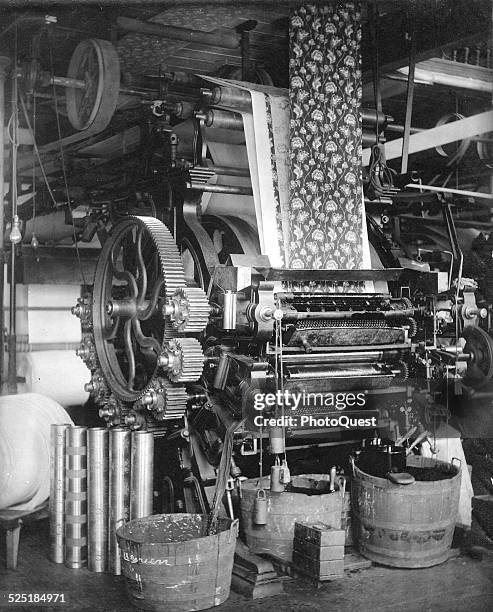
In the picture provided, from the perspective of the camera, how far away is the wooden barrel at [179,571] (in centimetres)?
360

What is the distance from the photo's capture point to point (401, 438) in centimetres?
482

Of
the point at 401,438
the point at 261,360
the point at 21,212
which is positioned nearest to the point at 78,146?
the point at 21,212

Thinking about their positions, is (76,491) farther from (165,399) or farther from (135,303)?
(135,303)

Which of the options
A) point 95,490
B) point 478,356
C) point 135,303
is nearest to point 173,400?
point 95,490

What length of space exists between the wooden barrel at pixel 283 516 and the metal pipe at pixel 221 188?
1825mm

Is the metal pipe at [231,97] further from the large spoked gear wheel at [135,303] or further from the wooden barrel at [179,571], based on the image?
the wooden barrel at [179,571]

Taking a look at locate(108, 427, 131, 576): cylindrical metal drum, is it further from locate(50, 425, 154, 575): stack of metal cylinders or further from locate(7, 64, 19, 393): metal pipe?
locate(7, 64, 19, 393): metal pipe

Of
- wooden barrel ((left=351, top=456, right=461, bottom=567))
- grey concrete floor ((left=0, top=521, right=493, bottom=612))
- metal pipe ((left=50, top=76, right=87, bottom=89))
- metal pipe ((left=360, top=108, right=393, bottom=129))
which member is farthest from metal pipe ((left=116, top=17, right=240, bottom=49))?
grey concrete floor ((left=0, top=521, right=493, bottom=612))

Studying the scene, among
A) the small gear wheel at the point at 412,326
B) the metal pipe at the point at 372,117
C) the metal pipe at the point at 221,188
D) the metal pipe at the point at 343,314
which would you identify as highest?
the metal pipe at the point at 372,117

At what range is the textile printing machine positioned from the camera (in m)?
4.27

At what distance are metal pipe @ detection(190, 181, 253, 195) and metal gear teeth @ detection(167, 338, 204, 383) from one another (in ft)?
3.36

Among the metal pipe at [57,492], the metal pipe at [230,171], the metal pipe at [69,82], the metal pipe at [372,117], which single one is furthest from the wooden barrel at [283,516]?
the metal pipe at [69,82]

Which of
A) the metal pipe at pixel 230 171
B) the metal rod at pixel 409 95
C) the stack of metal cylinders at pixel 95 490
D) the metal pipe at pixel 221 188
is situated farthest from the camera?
the metal pipe at pixel 230 171

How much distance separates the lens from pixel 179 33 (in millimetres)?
4941
